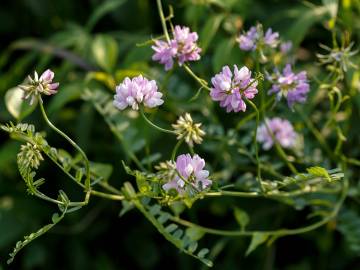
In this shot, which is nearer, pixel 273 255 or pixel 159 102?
pixel 159 102

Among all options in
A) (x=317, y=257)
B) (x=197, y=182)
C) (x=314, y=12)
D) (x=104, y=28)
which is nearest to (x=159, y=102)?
(x=197, y=182)

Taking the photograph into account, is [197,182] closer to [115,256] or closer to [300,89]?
[300,89]

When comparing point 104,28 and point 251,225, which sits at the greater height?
point 104,28

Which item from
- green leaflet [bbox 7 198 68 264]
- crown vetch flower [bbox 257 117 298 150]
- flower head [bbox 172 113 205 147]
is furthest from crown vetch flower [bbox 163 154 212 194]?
crown vetch flower [bbox 257 117 298 150]

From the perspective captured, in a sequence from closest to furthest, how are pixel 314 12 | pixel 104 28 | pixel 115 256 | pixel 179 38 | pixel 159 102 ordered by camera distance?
pixel 159 102 → pixel 179 38 → pixel 314 12 → pixel 115 256 → pixel 104 28

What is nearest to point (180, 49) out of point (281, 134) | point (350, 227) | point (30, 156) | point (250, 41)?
point (250, 41)

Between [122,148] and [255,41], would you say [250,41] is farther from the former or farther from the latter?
[122,148]
